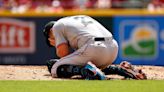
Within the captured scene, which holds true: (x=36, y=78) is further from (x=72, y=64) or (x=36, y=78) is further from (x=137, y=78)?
(x=137, y=78)

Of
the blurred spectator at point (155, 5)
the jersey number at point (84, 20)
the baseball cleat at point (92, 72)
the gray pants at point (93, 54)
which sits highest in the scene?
the blurred spectator at point (155, 5)

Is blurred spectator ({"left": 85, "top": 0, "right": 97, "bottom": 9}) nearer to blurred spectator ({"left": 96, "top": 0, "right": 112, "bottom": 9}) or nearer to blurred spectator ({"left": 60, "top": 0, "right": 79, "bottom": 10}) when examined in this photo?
blurred spectator ({"left": 96, "top": 0, "right": 112, "bottom": 9})

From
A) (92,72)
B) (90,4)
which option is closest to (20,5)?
(90,4)

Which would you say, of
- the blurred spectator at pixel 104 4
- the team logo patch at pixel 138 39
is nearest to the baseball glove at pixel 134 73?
the team logo patch at pixel 138 39

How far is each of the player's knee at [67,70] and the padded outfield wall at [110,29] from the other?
765 centimetres

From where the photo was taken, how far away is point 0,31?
17.6m

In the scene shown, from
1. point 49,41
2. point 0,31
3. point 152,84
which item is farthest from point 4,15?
point 152,84

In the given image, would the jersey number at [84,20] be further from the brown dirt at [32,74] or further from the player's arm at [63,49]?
the brown dirt at [32,74]

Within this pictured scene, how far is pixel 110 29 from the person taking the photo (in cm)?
1750

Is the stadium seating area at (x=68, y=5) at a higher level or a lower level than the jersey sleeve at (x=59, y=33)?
higher

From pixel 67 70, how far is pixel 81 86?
1287mm

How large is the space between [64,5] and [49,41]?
27.0 ft

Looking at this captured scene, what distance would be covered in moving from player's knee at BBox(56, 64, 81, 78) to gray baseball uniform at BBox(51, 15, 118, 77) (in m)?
0.06

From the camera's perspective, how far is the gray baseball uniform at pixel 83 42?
9398mm
